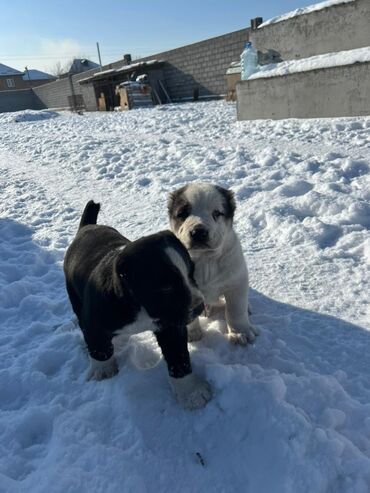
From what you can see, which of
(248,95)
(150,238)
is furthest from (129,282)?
(248,95)

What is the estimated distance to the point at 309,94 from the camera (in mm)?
9227

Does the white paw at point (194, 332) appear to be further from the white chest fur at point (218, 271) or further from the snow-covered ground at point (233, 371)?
the white chest fur at point (218, 271)

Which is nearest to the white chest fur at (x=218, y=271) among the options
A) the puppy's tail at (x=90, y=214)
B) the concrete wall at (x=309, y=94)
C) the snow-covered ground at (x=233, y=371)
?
the snow-covered ground at (x=233, y=371)

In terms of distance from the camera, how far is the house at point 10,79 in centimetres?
7350

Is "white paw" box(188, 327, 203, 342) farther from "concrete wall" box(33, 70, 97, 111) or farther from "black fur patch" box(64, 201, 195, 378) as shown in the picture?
"concrete wall" box(33, 70, 97, 111)

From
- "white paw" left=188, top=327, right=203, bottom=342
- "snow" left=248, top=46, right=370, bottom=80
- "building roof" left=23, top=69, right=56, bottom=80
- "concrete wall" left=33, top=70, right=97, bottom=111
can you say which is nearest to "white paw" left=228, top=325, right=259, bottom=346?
"white paw" left=188, top=327, right=203, bottom=342

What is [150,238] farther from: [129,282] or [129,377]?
[129,377]

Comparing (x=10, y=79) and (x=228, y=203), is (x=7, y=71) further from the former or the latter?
(x=228, y=203)

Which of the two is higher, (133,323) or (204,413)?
(133,323)

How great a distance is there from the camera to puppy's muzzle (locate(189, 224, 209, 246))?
2.60 m

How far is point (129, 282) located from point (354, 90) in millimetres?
7943

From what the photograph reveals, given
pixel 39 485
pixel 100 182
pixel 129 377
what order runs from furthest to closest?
pixel 100 182 → pixel 129 377 → pixel 39 485

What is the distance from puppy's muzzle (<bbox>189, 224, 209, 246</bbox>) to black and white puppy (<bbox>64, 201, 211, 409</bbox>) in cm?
33

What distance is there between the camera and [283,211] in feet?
15.9
